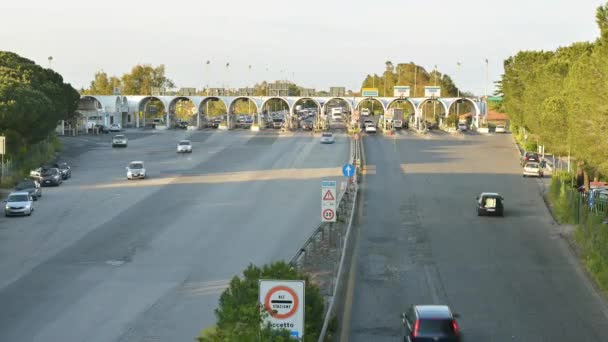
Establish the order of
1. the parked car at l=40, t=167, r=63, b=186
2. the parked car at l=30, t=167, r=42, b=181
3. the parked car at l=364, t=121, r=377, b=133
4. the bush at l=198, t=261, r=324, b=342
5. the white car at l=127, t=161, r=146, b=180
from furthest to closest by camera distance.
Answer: the parked car at l=364, t=121, r=377, b=133 < the white car at l=127, t=161, r=146, b=180 < the parked car at l=30, t=167, r=42, b=181 < the parked car at l=40, t=167, r=63, b=186 < the bush at l=198, t=261, r=324, b=342

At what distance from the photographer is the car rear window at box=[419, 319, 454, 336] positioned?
18.5m

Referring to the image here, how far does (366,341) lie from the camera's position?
68.0 ft

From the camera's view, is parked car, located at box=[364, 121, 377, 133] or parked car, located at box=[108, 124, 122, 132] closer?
parked car, located at box=[364, 121, 377, 133]

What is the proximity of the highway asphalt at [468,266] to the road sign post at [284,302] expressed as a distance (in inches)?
329

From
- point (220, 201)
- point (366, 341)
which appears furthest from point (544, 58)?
point (366, 341)

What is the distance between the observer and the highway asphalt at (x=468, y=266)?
2266 centimetres

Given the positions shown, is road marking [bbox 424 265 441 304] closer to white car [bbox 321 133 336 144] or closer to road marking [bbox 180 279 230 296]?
road marking [bbox 180 279 230 296]

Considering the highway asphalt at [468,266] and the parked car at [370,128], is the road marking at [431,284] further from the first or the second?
the parked car at [370,128]

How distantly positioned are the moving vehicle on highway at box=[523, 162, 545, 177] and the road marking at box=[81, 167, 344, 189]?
13.4 m

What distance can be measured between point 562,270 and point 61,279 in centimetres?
1714

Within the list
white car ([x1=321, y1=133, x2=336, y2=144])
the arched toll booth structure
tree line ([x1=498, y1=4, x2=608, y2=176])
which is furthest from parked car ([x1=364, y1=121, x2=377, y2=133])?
tree line ([x1=498, y1=4, x2=608, y2=176])

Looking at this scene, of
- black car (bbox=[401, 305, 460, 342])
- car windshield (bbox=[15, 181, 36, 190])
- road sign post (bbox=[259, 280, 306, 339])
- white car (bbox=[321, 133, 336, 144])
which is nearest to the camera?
road sign post (bbox=[259, 280, 306, 339])

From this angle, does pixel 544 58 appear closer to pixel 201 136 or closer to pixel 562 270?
pixel 201 136

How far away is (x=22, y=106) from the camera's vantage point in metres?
60.0
